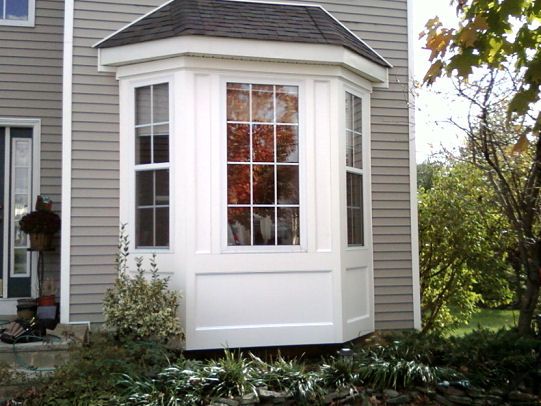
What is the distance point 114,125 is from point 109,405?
304 centimetres

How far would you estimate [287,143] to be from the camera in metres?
6.24

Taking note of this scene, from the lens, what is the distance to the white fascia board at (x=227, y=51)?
590cm

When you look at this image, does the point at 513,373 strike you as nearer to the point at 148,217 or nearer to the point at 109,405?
the point at 109,405

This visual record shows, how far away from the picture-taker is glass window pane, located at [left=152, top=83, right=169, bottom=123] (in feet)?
20.1

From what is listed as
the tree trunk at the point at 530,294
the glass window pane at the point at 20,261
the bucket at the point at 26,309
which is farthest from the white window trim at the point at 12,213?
the tree trunk at the point at 530,294

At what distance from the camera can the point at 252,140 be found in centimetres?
616

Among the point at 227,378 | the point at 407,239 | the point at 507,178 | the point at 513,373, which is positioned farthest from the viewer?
the point at 407,239

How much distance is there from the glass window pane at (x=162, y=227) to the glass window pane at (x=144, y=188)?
16cm

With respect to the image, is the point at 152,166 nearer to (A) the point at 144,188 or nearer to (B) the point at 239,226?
(A) the point at 144,188

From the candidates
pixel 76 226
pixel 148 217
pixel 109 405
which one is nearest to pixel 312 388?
pixel 109 405

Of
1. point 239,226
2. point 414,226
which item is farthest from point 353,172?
point 239,226

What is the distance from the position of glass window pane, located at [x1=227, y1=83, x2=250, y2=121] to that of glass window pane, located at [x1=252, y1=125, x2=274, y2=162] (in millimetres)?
168

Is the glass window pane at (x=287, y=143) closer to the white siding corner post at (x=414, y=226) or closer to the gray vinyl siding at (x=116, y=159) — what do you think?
the gray vinyl siding at (x=116, y=159)

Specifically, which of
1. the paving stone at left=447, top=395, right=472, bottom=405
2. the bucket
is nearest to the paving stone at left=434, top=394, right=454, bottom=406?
the paving stone at left=447, top=395, right=472, bottom=405
